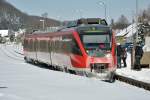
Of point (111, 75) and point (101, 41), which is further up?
point (101, 41)

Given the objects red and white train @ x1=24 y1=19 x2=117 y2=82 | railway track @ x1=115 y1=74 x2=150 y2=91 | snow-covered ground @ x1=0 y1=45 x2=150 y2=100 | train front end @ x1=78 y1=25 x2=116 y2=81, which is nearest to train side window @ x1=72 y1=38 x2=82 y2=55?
red and white train @ x1=24 y1=19 x2=117 y2=82

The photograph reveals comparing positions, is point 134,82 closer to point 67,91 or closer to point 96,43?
point 96,43

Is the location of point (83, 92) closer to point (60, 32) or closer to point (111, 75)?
point (111, 75)

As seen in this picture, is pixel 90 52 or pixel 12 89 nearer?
pixel 12 89

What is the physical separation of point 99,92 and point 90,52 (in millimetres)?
14780

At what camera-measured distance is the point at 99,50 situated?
27969 millimetres

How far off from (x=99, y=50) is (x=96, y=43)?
445 millimetres

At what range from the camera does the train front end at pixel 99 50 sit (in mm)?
27438

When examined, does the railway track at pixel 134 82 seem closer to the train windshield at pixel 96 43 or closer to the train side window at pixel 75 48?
the train windshield at pixel 96 43

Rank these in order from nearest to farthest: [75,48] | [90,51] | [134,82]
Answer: [134,82] → [90,51] → [75,48]

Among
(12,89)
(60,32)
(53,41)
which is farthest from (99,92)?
(53,41)

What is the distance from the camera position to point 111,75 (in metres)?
27.5

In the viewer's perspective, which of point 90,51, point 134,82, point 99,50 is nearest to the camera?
point 134,82

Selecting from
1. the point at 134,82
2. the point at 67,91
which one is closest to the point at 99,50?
the point at 134,82
